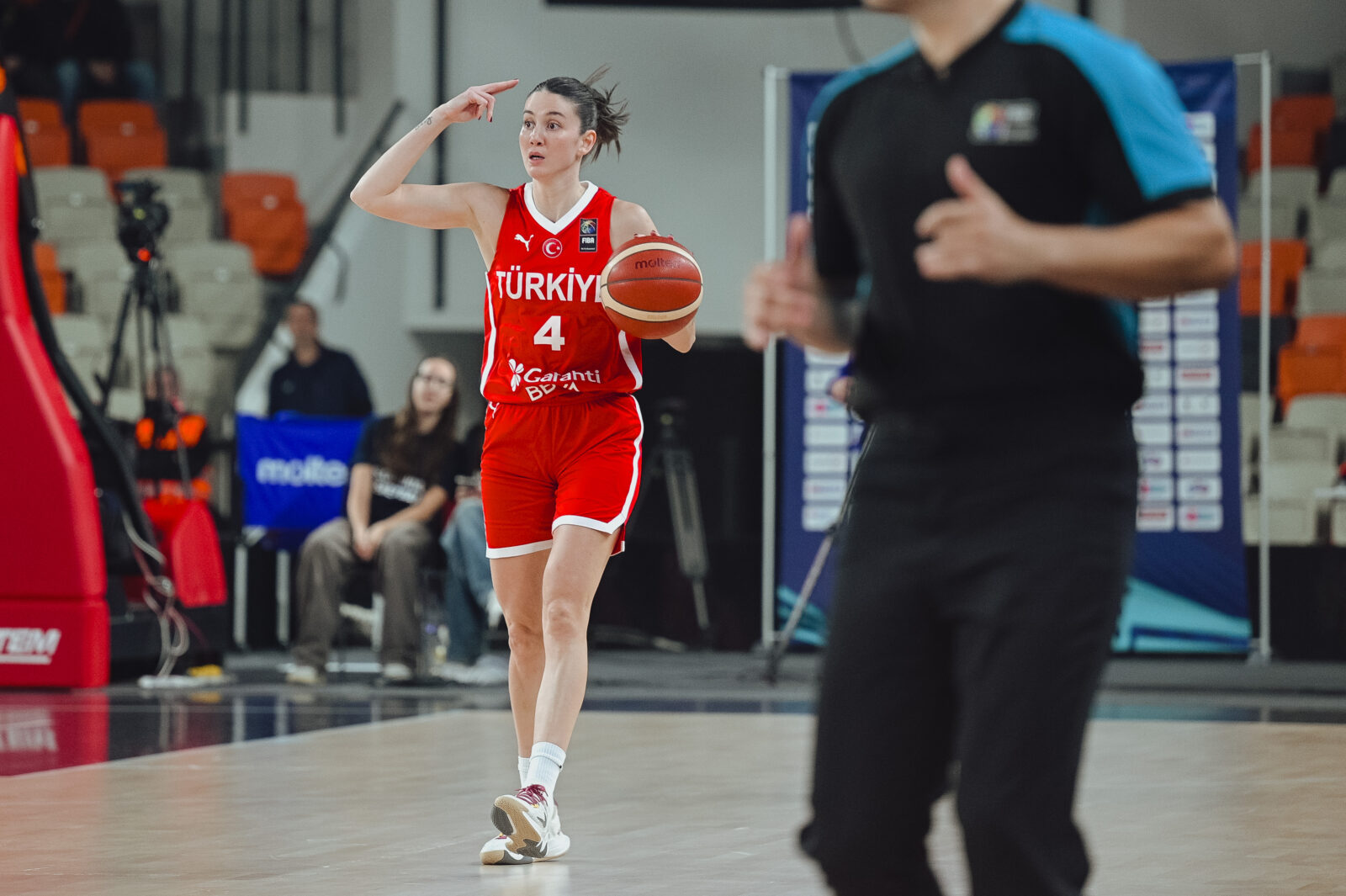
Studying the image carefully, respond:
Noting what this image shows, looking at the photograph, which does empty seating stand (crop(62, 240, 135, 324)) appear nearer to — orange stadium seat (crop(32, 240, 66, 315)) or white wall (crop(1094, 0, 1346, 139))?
orange stadium seat (crop(32, 240, 66, 315))

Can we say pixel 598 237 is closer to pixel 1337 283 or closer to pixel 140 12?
pixel 1337 283

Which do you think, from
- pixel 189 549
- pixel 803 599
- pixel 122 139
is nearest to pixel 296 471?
pixel 189 549

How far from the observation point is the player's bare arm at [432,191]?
4.38m

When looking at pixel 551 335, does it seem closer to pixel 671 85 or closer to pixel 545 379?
pixel 545 379

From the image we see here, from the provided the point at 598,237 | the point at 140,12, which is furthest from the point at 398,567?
the point at 140,12

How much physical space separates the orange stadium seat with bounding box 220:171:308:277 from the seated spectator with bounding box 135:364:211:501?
3.37 metres

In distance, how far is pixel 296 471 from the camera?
10.1 meters

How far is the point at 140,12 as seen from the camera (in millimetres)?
14906

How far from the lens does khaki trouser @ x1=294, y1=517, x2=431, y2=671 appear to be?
8.86m

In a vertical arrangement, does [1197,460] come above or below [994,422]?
below

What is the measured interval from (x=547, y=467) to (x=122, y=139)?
10656 mm

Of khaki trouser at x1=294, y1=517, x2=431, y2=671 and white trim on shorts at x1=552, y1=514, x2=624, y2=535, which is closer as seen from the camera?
white trim on shorts at x1=552, y1=514, x2=624, y2=535

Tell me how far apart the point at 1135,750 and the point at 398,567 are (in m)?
3.91

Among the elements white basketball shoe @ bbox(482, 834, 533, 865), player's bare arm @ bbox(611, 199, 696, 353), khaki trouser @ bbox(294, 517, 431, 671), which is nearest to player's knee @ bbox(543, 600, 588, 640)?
white basketball shoe @ bbox(482, 834, 533, 865)
